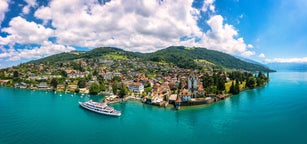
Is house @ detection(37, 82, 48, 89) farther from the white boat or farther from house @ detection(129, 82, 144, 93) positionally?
the white boat

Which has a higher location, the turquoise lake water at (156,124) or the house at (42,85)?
the house at (42,85)

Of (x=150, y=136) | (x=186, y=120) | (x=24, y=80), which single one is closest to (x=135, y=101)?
(x=186, y=120)

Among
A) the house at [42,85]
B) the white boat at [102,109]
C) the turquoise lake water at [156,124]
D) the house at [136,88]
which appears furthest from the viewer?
the house at [42,85]

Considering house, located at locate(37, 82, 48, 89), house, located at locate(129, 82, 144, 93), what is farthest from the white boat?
house, located at locate(37, 82, 48, 89)

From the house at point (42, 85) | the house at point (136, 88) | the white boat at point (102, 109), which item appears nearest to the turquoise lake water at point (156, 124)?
the white boat at point (102, 109)

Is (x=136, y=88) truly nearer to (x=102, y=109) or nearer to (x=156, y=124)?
(x=102, y=109)

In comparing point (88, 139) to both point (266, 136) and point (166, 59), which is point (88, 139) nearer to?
point (266, 136)

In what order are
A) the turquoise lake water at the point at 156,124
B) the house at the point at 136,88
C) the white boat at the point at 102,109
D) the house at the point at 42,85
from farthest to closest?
the house at the point at 42,85, the house at the point at 136,88, the white boat at the point at 102,109, the turquoise lake water at the point at 156,124

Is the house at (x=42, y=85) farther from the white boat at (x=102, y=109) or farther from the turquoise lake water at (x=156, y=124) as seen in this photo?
the white boat at (x=102, y=109)

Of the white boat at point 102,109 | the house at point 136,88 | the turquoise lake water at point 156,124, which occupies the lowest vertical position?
the turquoise lake water at point 156,124

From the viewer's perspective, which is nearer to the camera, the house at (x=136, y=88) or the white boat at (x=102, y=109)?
the white boat at (x=102, y=109)
